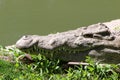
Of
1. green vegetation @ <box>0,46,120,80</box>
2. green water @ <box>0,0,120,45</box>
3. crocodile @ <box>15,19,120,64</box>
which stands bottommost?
green vegetation @ <box>0,46,120,80</box>

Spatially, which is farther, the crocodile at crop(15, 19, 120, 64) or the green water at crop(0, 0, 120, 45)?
the green water at crop(0, 0, 120, 45)

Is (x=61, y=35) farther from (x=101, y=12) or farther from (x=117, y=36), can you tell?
(x=101, y=12)

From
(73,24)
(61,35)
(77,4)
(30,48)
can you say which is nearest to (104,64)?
(61,35)

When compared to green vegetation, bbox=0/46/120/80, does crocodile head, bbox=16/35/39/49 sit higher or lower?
higher

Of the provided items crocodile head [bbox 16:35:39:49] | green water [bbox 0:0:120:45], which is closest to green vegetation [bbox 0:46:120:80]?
crocodile head [bbox 16:35:39:49]

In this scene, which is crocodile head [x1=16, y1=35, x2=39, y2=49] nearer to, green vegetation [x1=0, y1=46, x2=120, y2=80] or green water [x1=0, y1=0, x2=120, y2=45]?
green vegetation [x1=0, y1=46, x2=120, y2=80]

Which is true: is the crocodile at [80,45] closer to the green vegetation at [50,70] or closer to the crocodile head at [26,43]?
the crocodile head at [26,43]
